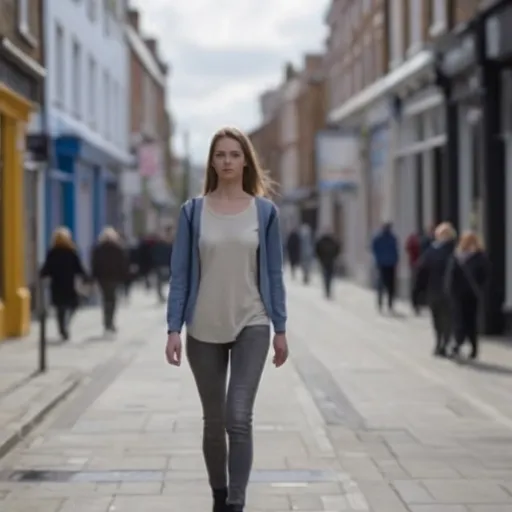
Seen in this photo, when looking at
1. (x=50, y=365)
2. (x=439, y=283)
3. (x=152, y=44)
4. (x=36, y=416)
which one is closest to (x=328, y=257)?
(x=439, y=283)

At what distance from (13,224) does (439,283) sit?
22.8 feet

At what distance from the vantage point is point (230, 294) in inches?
242

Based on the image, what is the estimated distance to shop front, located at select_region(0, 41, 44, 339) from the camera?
19625 mm

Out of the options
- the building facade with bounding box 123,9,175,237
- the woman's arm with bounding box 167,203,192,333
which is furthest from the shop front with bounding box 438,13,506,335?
the building facade with bounding box 123,9,175,237

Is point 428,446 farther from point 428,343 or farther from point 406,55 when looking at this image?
point 406,55

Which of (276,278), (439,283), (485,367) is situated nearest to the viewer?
(276,278)

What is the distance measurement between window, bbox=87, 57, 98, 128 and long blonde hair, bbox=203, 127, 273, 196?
2784cm

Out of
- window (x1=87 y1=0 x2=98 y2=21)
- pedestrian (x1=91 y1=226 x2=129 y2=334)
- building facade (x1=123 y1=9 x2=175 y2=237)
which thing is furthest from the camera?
building facade (x1=123 y1=9 x2=175 y2=237)

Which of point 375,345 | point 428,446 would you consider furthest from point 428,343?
point 428,446

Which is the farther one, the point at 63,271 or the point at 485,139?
the point at 485,139

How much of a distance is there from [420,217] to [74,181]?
786 centimetres

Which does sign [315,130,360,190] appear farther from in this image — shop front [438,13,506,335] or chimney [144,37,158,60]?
chimney [144,37,158,60]

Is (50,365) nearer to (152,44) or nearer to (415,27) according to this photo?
(415,27)

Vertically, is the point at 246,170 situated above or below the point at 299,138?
below
